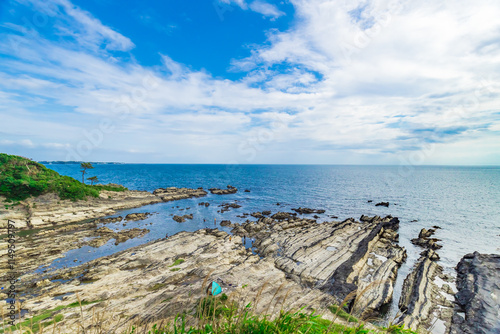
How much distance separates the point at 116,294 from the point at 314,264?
22.1m

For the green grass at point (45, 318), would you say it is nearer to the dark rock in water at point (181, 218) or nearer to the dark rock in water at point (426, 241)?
the dark rock in water at point (181, 218)

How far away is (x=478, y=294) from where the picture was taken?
2197cm

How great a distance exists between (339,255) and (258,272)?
43.4 feet

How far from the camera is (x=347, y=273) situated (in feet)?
83.0

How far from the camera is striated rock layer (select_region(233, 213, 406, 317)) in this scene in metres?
22.8

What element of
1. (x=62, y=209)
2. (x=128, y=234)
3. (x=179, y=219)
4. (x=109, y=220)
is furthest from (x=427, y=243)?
(x=62, y=209)

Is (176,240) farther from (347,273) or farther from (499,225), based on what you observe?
(499,225)

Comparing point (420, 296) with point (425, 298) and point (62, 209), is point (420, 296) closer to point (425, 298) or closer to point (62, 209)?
point (425, 298)

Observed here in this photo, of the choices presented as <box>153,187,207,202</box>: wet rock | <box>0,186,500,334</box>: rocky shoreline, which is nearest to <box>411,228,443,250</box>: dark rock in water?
<box>0,186,500,334</box>: rocky shoreline

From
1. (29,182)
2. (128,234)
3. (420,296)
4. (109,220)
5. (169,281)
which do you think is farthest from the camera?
(109,220)

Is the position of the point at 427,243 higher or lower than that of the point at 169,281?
lower

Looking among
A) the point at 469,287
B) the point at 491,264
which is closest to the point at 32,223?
the point at 469,287

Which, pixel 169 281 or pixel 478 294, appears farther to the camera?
pixel 169 281

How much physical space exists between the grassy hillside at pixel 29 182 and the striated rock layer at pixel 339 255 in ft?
136
